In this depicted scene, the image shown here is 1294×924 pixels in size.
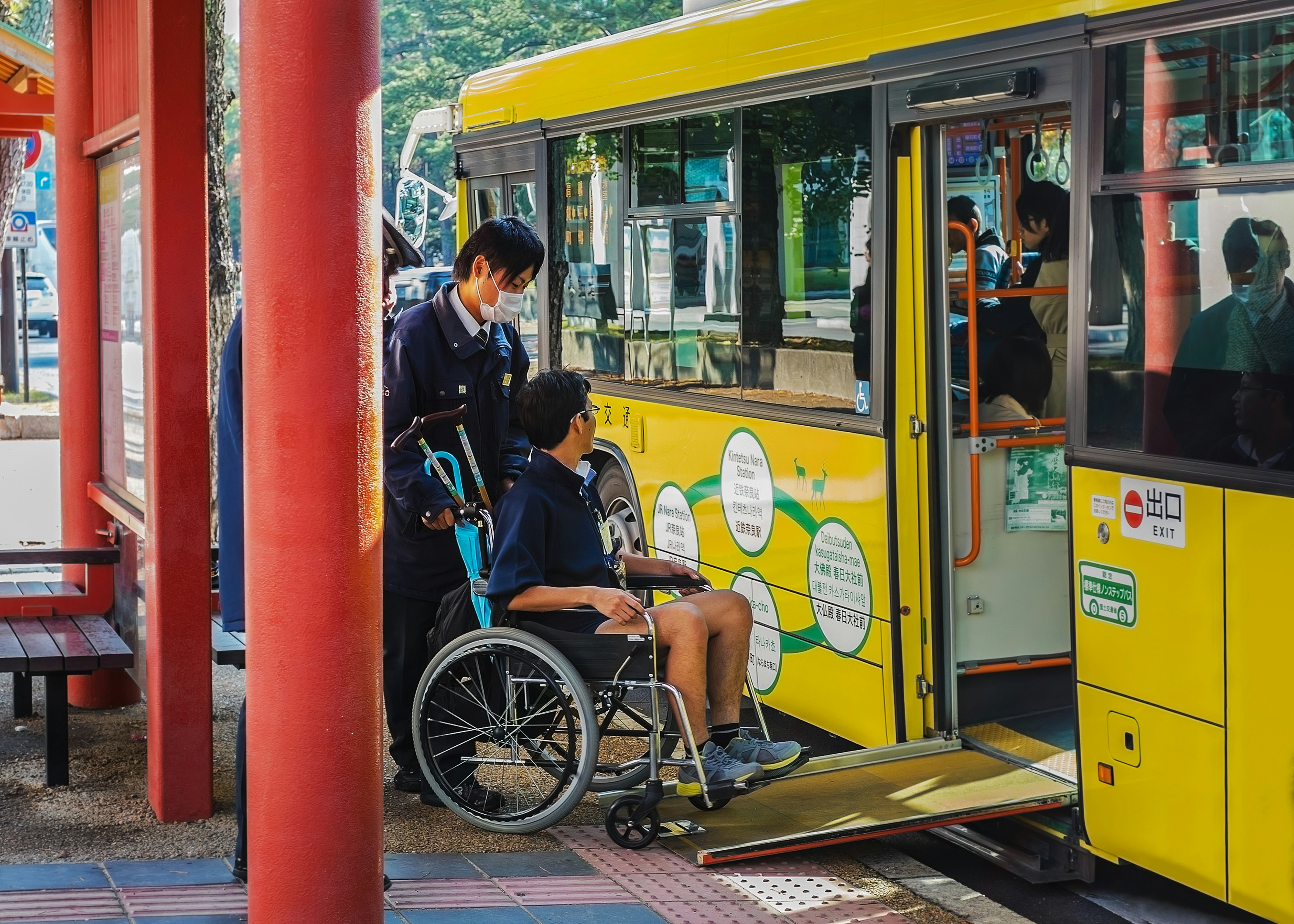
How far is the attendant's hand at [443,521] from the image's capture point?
4.99 metres

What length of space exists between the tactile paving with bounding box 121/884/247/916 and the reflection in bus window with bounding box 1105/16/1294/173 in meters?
3.12

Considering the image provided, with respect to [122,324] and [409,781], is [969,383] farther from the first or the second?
[122,324]

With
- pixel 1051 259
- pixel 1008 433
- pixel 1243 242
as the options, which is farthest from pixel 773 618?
pixel 1243 242

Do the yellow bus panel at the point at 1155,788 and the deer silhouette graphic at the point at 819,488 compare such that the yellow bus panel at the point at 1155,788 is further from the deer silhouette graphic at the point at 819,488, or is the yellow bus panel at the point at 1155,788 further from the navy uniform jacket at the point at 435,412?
the navy uniform jacket at the point at 435,412

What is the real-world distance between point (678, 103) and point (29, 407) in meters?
17.8

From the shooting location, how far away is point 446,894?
4316 mm

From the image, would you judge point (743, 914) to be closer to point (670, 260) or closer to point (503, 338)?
point (503, 338)

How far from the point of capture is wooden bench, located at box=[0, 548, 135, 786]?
18.1 feet

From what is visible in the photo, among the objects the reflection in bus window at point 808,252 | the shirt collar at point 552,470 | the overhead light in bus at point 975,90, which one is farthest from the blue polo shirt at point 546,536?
the overhead light in bus at point 975,90

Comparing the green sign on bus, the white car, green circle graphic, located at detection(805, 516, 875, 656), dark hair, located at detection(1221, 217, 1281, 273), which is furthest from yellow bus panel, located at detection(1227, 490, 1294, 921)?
the white car

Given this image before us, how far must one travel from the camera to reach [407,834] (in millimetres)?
5043

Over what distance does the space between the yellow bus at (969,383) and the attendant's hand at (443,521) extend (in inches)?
48.4

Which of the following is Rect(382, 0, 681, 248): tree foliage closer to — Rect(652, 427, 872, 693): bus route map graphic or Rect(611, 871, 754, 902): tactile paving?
Rect(652, 427, 872, 693): bus route map graphic

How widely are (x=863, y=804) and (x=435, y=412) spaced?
6.24 ft
